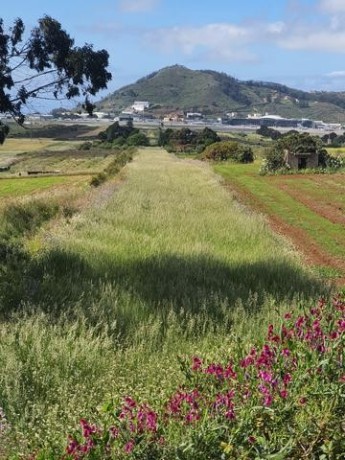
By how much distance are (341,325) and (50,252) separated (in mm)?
7313

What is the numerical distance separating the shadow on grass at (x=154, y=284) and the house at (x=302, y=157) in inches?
1851

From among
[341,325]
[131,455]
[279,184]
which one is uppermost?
[341,325]

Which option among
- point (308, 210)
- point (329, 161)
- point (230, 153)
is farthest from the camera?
point (230, 153)

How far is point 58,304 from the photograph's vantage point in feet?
24.7

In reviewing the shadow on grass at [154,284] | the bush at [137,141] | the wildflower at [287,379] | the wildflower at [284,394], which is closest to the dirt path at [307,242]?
the shadow on grass at [154,284]

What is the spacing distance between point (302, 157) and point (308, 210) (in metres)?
32.0

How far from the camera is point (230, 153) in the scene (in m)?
80.0

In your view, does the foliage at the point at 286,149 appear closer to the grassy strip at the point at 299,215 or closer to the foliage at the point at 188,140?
the grassy strip at the point at 299,215

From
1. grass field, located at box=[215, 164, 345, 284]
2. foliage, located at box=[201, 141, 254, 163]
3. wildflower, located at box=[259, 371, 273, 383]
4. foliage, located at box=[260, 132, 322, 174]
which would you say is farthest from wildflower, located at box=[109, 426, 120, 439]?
foliage, located at box=[201, 141, 254, 163]

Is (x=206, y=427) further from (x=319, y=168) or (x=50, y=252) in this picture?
(x=319, y=168)

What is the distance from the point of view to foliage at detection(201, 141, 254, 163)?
3066 inches

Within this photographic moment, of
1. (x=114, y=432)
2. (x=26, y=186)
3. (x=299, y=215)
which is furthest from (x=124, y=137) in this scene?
(x=114, y=432)

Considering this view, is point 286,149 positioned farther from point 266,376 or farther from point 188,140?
point 188,140

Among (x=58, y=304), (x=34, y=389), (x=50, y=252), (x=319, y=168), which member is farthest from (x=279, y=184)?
(x=34, y=389)
